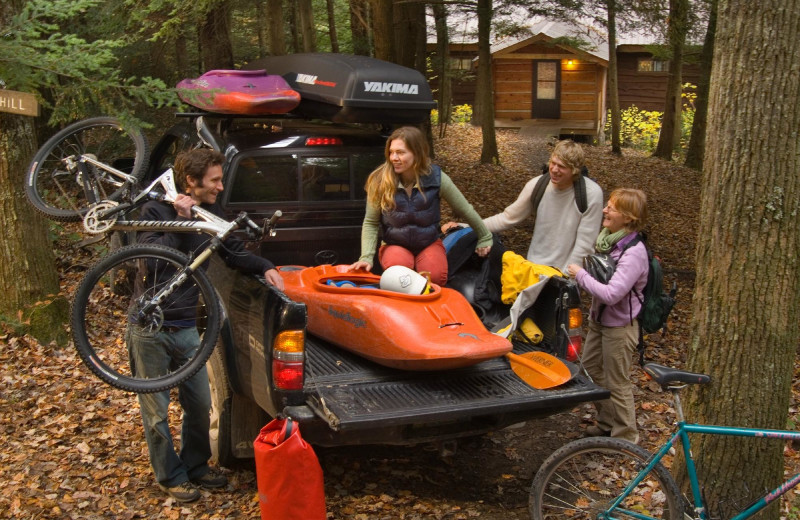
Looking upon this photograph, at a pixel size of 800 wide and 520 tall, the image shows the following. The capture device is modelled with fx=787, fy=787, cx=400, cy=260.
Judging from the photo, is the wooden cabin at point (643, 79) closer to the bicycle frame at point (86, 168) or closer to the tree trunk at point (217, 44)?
the tree trunk at point (217, 44)

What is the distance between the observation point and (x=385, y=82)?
6570 mm

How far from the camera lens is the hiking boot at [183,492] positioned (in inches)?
196

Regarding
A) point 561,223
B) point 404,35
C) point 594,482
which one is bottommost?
point 594,482

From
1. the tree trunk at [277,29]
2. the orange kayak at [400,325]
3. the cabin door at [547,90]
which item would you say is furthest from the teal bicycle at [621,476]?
the cabin door at [547,90]

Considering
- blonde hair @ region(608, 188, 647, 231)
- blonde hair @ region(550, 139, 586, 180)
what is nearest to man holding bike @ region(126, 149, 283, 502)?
blonde hair @ region(550, 139, 586, 180)

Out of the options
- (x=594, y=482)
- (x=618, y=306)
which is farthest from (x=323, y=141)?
(x=594, y=482)

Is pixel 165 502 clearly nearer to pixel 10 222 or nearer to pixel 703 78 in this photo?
pixel 10 222

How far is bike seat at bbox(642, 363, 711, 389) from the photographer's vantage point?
388 cm

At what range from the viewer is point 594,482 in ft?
14.6

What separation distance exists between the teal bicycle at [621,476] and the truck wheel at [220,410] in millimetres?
2166

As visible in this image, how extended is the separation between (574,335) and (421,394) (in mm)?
1186

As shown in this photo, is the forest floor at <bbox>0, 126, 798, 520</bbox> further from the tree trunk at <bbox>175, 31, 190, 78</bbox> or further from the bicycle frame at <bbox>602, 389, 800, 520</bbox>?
the tree trunk at <bbox>175, 31, 190, 78</bbox>

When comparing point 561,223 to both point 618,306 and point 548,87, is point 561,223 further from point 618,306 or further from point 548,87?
point 548,87

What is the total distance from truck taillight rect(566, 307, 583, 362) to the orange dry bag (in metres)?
1.86
